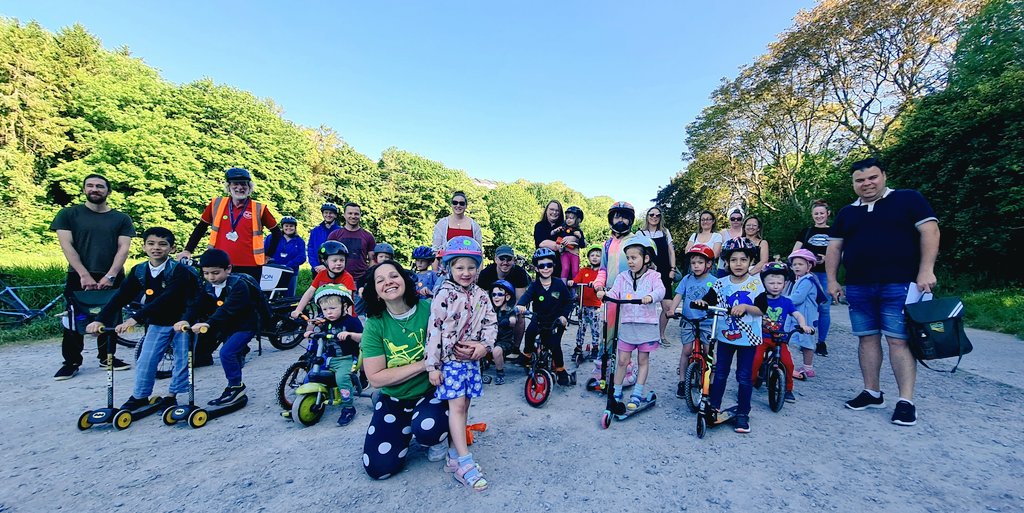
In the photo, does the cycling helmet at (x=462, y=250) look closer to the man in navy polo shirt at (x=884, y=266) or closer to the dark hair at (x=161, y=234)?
the dark hair at (x=161, y=234)

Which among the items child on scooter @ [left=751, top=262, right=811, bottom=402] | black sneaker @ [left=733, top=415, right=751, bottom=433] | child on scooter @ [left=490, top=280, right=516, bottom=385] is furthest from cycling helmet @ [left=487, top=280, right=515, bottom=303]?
child on scooter @ [left=751, top=262, right=811, bottom=402]

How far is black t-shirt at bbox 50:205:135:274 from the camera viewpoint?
15.6 feet

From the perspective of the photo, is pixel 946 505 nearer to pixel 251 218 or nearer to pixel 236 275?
pixel 236 275

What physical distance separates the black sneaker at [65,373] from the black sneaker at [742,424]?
26.0 ft

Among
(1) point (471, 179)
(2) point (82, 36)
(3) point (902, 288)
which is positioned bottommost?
(3) point (902, 288)

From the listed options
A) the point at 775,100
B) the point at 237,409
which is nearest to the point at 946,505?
the point at 237,409

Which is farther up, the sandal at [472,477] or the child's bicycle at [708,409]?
the child's bicycle at [708,409]

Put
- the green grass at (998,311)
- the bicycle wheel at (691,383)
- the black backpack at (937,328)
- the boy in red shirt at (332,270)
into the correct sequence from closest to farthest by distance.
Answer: the black backpack at (937,328) < the bicycle wheel at (691,383) < the boy in red shirt at (332,270) < the green grass at (998,311)

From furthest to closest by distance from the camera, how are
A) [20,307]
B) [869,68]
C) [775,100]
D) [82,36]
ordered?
[82,36] → [775,100] → [869,68] → [20,307]

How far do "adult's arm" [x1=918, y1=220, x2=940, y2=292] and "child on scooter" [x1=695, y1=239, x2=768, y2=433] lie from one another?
1477mm

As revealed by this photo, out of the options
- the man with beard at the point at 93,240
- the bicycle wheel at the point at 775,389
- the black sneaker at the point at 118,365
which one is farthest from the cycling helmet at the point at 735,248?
the black sneaker at the point at 118,365

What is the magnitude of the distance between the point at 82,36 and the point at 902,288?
40.1 metres

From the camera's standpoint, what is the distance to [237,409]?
13.5 feet

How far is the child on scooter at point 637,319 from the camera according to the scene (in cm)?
392
